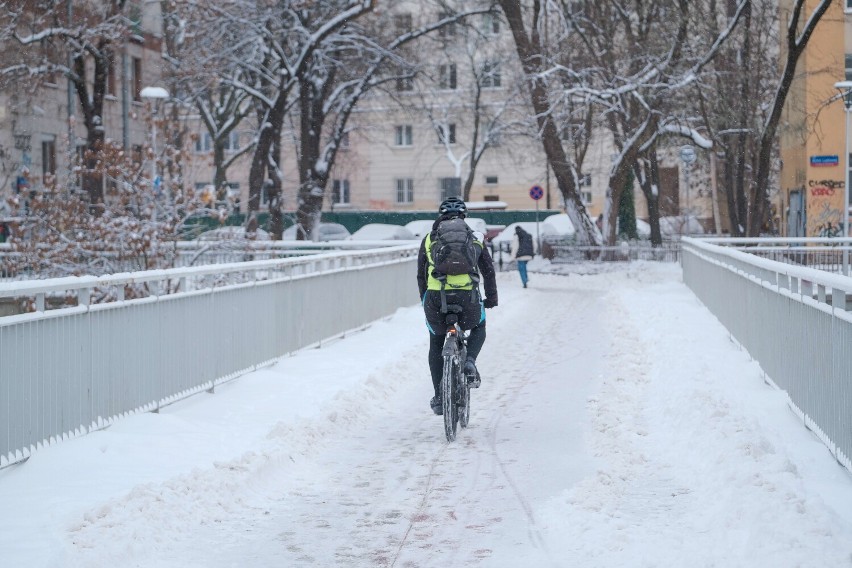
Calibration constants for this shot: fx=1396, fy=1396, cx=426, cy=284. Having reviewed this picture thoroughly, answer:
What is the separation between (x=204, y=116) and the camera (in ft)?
166

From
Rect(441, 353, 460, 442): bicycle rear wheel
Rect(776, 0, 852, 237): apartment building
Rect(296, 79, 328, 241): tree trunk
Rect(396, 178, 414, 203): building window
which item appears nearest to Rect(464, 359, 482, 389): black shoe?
Rect(441, 353, 460, 442): bicycle rear wheel

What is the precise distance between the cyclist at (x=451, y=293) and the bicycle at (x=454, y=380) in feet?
0.23

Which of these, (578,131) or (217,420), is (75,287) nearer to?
(217,420)

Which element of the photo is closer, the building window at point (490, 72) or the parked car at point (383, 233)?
the parked car at point (383, 233)

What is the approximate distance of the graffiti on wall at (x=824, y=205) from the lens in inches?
1671

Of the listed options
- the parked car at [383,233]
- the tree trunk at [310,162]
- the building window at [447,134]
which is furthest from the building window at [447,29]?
the building window at [447,134]

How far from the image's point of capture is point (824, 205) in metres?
42.7

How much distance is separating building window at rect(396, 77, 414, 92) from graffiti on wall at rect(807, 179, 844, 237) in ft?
44.6

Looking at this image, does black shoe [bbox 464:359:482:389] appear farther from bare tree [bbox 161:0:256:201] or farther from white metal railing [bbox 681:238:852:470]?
bare tree [bbox 161:0:256:201]

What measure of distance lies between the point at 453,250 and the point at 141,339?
244cm

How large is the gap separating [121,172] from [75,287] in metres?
12.5

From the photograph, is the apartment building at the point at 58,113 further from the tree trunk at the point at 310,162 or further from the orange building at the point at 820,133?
the orange building at the point at 820,133

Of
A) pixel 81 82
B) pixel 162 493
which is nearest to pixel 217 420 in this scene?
pixel 162 493

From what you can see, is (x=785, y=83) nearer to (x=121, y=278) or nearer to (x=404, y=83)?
(x=404, y=83)
